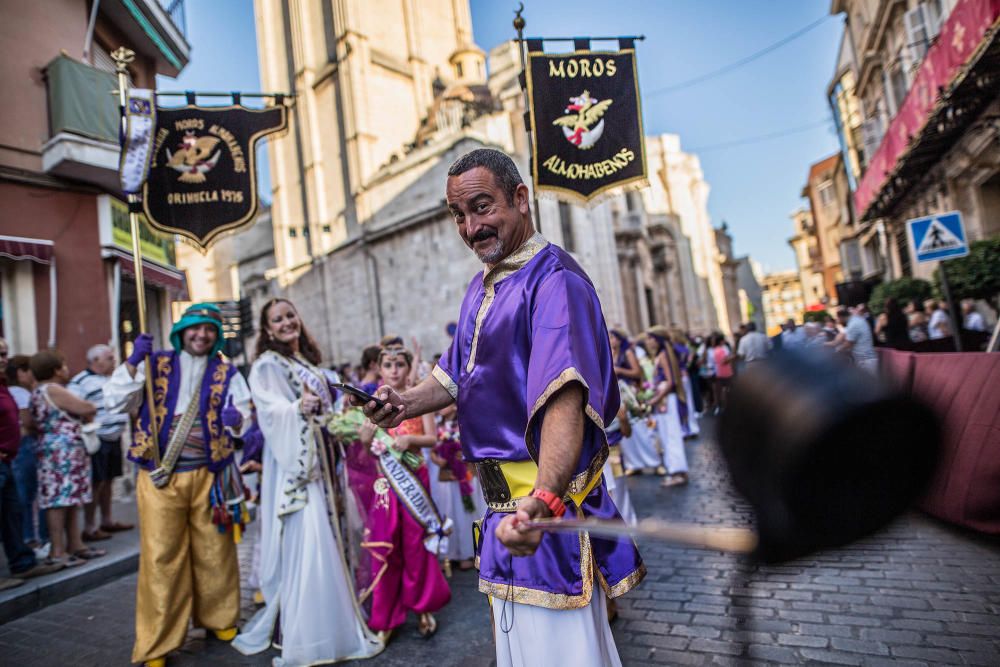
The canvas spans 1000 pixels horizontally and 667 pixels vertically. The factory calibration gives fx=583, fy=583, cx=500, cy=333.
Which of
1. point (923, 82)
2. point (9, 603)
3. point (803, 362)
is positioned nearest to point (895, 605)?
point (803, 362)

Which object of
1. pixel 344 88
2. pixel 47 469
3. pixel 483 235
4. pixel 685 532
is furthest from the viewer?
pixel 344 88

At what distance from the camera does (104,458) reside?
720 cm

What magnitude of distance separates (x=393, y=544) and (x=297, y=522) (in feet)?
2.19

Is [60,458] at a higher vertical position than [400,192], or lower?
lower

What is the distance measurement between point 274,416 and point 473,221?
8.72 ft

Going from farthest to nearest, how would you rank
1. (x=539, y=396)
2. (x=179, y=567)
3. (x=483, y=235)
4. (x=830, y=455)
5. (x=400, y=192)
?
(x=400, y=192), (x=179, y=567), (x=483, y=235), (x=539, y=396), (x=830, y=455)

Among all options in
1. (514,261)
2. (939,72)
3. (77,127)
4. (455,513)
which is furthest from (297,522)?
(939,72)

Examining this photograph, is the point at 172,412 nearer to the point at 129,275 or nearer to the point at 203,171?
the point at 203,171

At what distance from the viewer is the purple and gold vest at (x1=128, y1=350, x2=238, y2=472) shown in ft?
13.3

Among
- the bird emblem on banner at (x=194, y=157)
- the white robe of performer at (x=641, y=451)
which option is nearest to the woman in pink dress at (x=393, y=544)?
the bird emblem on banner at (x=194, y=157)

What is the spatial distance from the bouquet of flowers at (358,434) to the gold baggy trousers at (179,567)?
0.97m

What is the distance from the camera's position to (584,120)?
545 centimetres

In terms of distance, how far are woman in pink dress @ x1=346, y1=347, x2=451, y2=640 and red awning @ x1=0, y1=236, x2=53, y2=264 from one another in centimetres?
780

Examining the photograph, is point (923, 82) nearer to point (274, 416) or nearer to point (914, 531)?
point (914, 531)
